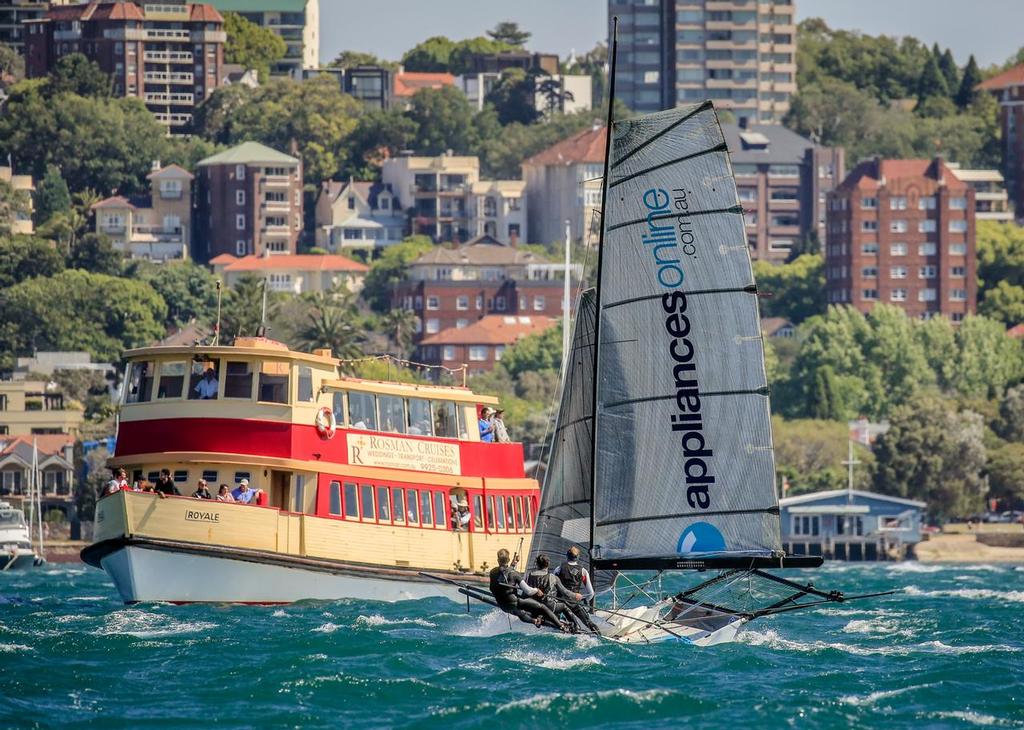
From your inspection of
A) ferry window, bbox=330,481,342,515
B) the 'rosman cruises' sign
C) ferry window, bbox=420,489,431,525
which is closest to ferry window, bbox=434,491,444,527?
ferry window, bbox=420,489,431,525

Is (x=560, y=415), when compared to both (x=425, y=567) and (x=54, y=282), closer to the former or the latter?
(x=425, y=567)

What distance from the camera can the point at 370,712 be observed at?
42.0 metres

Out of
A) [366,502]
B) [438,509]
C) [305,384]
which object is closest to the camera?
[305,384]

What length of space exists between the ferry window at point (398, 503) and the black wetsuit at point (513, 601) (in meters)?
14.7

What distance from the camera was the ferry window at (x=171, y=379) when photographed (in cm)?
5912

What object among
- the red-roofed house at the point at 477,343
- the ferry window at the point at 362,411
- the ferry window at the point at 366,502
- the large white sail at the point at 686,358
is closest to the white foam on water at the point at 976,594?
the ferry window at the point at 366,502

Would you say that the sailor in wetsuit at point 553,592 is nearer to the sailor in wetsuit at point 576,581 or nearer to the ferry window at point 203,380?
the sailor in wetsuit at point 576,581

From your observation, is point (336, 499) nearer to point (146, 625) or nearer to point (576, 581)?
point (146, 625)

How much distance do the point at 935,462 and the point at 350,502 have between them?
77648 mm

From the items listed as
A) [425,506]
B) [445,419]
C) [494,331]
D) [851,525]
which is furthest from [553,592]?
[494,331]

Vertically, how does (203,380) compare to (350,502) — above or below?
above

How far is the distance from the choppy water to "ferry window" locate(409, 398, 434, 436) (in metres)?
5.19

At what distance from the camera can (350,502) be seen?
61.0 meters

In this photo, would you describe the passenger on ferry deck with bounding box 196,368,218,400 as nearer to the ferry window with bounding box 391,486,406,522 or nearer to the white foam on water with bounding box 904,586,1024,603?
the ferry window with bounding box 391,486,406,522
